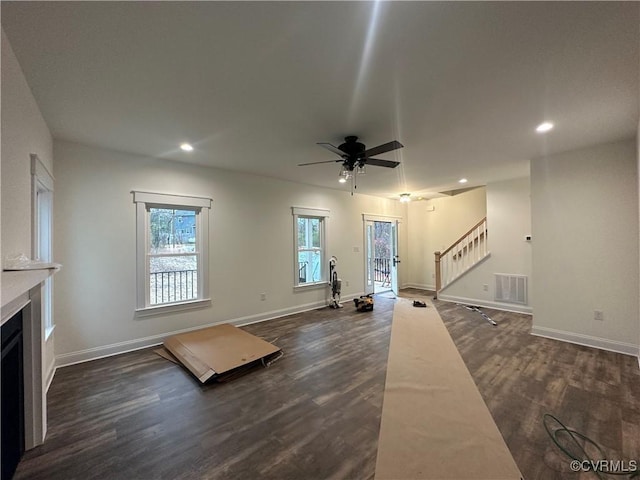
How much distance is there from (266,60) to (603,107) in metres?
3.06

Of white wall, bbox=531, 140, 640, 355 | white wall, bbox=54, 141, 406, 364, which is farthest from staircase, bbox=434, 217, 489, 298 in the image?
Result: white wall, bbox=54, 141, 406, 364

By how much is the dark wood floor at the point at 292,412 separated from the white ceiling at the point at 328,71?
2635mm

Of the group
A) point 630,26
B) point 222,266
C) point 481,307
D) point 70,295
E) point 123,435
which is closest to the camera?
point 630,26

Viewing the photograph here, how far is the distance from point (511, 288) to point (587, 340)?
1.83m

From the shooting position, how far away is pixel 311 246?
19.7ft

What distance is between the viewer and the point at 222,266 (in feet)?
14.6

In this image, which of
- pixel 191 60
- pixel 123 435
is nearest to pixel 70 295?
pixel 123 435

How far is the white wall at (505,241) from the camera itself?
17.3 feet

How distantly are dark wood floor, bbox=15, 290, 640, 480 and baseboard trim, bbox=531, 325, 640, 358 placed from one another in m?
0.15

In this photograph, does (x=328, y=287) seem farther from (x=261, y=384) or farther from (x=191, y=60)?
(x=191, y=60)

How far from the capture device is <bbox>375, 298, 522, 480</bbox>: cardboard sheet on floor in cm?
171

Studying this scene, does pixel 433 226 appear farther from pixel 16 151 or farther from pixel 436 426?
pixel 16 151

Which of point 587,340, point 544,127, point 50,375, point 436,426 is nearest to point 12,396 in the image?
point 50,375

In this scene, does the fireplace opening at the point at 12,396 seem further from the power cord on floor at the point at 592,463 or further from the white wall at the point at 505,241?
the white wall at the point at 505,241
